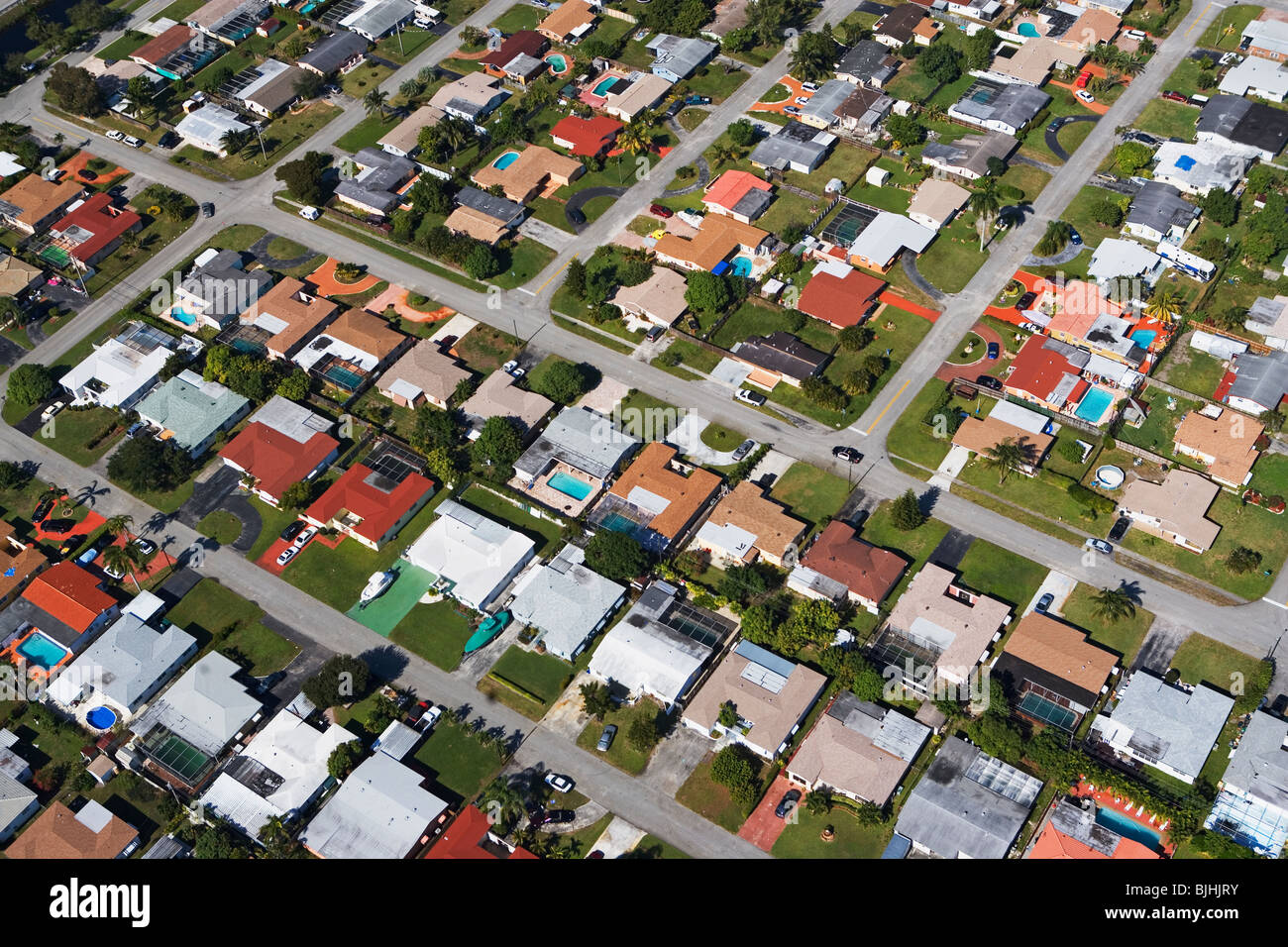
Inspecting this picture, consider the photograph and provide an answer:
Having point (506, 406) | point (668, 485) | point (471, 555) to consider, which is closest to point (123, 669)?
point (471, 555)

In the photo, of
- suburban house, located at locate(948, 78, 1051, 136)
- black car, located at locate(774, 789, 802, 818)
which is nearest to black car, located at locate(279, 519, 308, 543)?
black car, located at locate(774, 789, 802, 818)

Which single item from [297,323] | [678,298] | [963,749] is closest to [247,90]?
[297,323]

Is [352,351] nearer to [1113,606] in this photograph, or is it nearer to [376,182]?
[376,182]

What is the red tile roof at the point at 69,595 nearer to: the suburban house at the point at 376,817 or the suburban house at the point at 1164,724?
the suburban house at the point at 376,817

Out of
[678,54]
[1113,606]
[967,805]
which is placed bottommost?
[967,805]

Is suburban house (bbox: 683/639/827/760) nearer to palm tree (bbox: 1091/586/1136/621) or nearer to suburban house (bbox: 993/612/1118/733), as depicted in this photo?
suburban house (bbox: 993/612/1118/733)

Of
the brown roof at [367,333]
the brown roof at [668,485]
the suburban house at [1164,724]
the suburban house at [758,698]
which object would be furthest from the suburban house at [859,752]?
the brown roof at [367,333]
